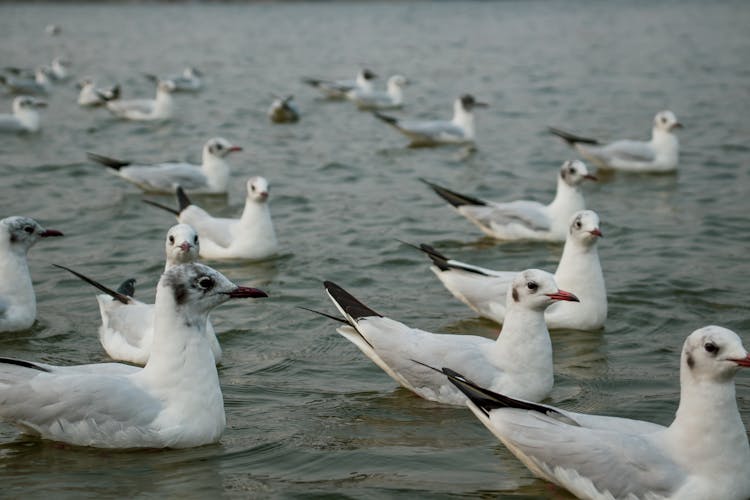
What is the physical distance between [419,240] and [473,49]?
2709 centimetres

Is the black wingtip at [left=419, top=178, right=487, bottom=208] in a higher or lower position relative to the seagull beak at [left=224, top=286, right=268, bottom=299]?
lower

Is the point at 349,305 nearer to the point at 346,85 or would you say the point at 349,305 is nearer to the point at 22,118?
the point at 22,118

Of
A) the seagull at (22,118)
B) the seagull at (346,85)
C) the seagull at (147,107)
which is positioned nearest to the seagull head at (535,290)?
the seagull at (22,118)

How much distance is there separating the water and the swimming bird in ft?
0.52

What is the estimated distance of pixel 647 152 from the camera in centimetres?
1609

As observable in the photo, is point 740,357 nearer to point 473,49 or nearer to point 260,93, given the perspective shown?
point 260,93

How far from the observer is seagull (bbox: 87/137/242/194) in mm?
14891

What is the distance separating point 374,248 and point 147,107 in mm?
12193

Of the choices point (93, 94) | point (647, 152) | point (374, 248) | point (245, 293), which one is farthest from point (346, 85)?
point (245, 293)

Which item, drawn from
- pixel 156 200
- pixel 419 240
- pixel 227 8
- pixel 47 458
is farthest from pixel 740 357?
pixel 227 8

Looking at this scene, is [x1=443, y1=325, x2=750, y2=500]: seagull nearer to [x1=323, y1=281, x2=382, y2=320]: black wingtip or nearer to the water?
the water

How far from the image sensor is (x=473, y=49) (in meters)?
38.4

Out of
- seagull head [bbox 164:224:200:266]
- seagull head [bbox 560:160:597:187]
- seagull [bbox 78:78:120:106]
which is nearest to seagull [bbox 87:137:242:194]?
seagull head [bbox 560:160:597:187]

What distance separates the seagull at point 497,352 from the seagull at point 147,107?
16.3 m
